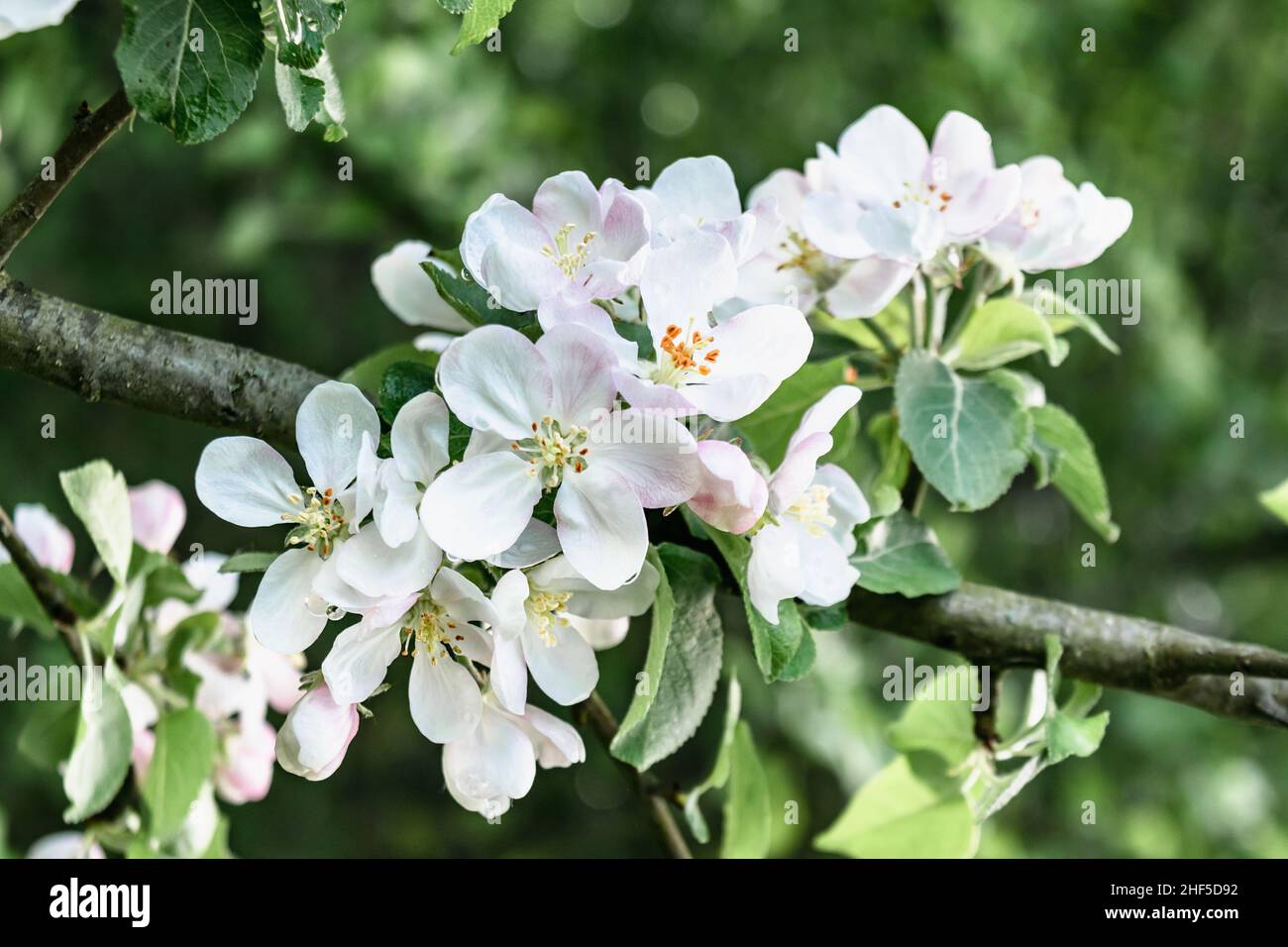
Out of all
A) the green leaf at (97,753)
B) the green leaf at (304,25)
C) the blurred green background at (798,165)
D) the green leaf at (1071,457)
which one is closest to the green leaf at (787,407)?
the green leaf at (1071,457)

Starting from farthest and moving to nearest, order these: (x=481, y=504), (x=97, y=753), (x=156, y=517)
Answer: (x=156, y=517), (x=97, y=753), (x=481, y=504)

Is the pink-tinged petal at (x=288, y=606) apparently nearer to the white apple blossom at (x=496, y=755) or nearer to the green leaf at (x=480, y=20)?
the white apple blossom at (x=496, y=755)

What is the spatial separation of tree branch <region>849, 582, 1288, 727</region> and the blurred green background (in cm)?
137

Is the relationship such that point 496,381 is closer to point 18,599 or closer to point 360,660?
point 360,660

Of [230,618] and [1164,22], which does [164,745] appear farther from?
[1164,22]

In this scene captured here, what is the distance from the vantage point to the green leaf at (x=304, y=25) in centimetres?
46

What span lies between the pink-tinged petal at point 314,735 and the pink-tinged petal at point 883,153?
Result: 36cm

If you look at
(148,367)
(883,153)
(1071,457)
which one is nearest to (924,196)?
(883,153)

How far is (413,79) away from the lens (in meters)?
1.65

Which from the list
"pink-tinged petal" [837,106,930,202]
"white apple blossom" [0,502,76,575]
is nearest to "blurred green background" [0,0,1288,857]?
"white apple blossom" [0,502,76,575]

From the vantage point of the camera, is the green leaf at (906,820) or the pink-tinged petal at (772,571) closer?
the pink-tinged petal at (772,571)

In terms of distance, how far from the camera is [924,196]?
2.07 ft

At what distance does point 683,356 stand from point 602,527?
7 centimetres

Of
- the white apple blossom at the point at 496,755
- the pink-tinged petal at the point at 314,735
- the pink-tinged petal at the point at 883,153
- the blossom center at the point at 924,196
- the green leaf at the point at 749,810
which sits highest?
the pink-tinged petal at the point at 883,153
